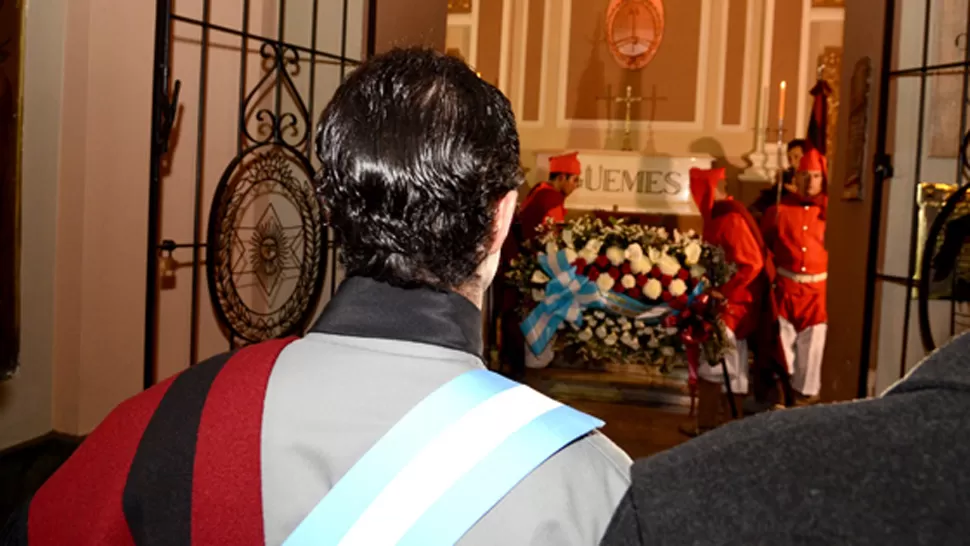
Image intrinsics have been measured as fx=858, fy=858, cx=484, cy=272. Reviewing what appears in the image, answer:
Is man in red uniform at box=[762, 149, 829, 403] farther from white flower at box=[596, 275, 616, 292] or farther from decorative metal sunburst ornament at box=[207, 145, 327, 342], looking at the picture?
decorative metal sunburst ornament at box=[207, 145, 327, 342]

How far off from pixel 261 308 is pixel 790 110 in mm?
5999

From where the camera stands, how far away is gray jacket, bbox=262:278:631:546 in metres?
0.75

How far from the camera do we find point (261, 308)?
3369 mm

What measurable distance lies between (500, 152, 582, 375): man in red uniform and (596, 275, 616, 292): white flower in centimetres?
48

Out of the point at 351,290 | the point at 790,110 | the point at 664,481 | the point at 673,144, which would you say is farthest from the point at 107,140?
the point at 790,110

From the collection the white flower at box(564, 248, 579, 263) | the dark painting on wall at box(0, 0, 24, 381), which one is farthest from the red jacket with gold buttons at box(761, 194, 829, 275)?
the dark painting on wall at box(0, 0, 24, 381)

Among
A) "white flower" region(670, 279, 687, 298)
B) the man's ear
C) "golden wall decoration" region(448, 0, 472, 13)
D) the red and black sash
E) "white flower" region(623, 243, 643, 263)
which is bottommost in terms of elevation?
"white flower" region(670, 279, 687, 298)

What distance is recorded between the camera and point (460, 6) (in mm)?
8484

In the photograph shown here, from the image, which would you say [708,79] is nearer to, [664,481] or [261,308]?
[261,308]

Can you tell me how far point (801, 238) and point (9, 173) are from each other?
4.48 m

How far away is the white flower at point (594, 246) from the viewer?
3.83m

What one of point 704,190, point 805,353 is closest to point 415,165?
point 704,190

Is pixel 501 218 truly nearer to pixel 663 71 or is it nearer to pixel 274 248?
pixel 274 248

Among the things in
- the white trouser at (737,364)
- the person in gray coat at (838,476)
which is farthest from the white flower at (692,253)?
the person in gray coat at (838,476)
